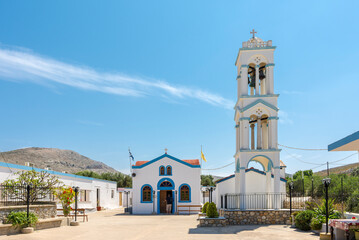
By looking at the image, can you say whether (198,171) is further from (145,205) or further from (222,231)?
(222,231)

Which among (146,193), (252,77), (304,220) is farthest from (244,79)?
(146,193)

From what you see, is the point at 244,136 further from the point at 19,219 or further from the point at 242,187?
the point at 19,219

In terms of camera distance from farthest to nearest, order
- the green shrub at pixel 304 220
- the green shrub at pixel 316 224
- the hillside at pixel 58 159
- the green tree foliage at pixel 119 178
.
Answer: the hillside at pixel 58 159
the green tree foliage at pixel 119 178
the green shrub at pixel 304 220
the green shrub at pixel 316 224

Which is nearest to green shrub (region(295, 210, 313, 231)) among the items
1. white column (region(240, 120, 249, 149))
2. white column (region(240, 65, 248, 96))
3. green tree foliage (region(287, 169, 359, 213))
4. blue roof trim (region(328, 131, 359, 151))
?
green tree foliage (region(287, 169, 359, 213))

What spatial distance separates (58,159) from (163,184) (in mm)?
85412

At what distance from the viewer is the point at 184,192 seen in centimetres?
3152

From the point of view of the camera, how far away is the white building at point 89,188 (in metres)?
21.4

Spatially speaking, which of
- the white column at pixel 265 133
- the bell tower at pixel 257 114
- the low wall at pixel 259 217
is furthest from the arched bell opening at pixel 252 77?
the low wall at pixel 259 217

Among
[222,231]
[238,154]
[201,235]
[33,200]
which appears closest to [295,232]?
[222,231]

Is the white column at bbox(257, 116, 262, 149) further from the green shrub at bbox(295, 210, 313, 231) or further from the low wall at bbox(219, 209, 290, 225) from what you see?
the green shrub at bbox(295, 210, 313, 231)

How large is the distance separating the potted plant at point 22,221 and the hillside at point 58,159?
77543 mm

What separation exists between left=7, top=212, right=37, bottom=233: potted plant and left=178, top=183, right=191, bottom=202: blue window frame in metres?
16.9

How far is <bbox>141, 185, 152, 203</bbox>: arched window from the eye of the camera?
31.5m

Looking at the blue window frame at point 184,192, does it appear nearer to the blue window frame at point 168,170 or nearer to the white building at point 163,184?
the white building at point 163,184
